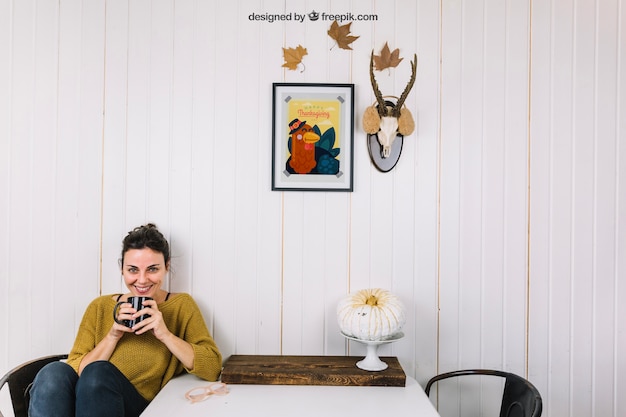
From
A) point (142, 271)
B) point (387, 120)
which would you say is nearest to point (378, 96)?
point (387, 120)

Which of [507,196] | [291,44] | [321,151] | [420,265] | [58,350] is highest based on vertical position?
[291,44]

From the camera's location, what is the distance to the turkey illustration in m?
2.02

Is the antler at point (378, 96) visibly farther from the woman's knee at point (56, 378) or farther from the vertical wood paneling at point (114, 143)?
the woman's knee at point (56, 378)

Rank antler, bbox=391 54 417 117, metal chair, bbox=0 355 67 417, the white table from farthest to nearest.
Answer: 1. antler, bbox=391 54 417 117
2. metal chair, bbox=0 355 67 417
3. the white table

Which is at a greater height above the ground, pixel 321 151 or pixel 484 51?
pixel 484 51

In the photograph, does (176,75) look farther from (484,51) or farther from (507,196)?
(507,196)

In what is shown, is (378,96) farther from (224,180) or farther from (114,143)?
(114,143)

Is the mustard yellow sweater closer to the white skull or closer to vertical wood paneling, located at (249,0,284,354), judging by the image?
vertical wood paneling, located at (249,0,284,354)

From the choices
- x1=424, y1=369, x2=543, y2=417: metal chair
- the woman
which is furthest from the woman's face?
x1=424, y1=369, x2=543, y2=417: metal chair

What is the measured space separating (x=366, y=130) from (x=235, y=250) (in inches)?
28.4

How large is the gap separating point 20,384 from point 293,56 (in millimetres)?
1576

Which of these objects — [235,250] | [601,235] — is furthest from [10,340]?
[601,235]

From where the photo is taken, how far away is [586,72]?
203cm

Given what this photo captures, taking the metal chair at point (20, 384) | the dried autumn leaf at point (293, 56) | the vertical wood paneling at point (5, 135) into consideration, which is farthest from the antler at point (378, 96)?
the metal chair at point (20, 384)
